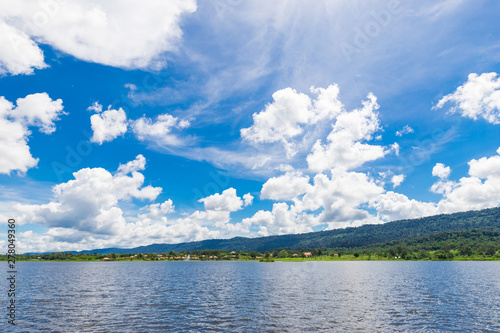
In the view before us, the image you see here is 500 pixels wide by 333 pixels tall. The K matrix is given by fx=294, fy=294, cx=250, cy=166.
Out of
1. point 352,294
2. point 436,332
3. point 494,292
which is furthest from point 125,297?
point 494,292

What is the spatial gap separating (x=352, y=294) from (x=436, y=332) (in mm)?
40248

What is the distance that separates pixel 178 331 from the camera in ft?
151

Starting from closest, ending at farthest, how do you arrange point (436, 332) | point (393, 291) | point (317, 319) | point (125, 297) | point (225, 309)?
point (436, 332) → point (317, 319) → point (225, 309) → point (125, 297) → point (393, 291)

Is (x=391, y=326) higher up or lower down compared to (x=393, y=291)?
higher up

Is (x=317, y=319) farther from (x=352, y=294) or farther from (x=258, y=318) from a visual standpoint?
(x=352, y=294)

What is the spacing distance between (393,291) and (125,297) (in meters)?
79.5

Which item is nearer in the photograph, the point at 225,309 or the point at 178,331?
the point at 178,331

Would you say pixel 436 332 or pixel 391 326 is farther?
pixel 391 326

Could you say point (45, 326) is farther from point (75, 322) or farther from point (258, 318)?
point (258, 318)

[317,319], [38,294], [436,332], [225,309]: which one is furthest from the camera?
[38,294]

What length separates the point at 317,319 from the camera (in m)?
53.3

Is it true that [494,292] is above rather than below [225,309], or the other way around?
below

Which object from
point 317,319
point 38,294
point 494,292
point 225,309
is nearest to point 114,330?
point 225,309

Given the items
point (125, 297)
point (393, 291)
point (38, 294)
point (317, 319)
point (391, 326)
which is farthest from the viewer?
point (393, 291)
